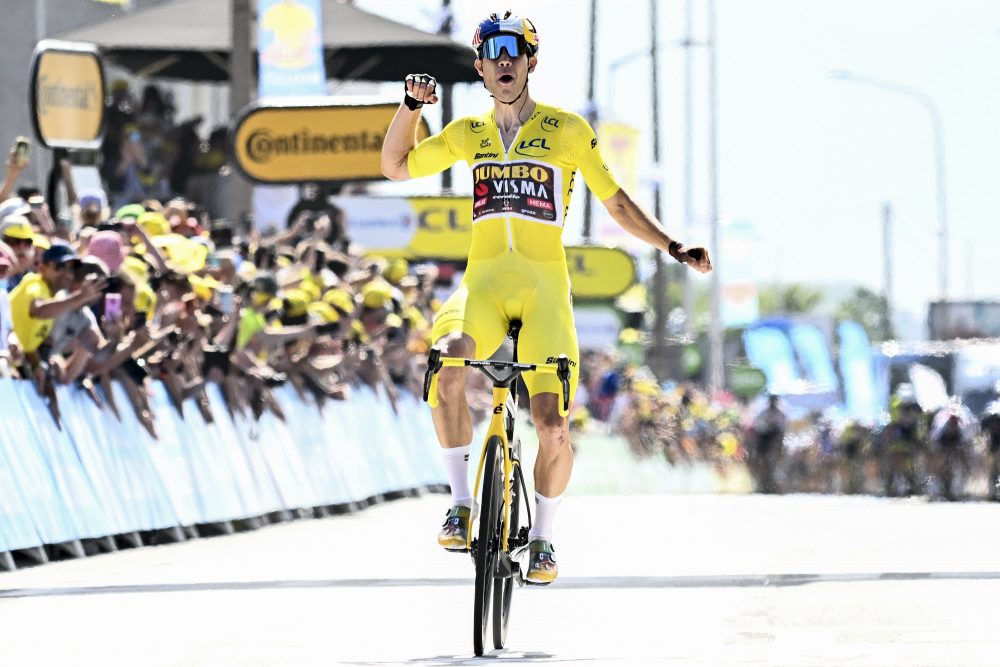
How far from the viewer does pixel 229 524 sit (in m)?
17.4

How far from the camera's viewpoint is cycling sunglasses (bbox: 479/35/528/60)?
9.35 m

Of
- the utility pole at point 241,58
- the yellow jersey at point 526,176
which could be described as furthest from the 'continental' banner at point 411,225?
the yellow jersey at point 526,176

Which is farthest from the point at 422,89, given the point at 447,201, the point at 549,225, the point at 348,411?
the point at 447,201

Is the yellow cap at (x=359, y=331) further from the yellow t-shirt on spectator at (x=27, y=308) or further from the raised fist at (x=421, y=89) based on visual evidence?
the raised fist at (x=421, y=89)

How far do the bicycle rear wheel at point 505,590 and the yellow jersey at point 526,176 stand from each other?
0.96 m

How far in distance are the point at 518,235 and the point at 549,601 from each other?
2655 mm

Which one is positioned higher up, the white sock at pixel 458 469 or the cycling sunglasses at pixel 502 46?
the cycling sunglasses at pixel 502 46

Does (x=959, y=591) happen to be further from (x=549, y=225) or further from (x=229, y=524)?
(x=229, y=524)

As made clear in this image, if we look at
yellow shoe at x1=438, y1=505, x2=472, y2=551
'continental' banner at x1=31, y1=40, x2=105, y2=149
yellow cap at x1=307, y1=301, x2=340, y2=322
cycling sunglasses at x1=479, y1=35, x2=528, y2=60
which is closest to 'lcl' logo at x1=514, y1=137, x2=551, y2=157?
cycling sunglasses at x1=479, y1=35, x2=528, y2=60

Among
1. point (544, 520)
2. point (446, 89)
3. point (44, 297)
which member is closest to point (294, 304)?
point (44, 297)

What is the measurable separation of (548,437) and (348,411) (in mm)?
11873

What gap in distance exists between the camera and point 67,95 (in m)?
20.6

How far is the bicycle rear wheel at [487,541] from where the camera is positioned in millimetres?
8703

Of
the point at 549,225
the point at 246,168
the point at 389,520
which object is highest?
the point at 246,168
